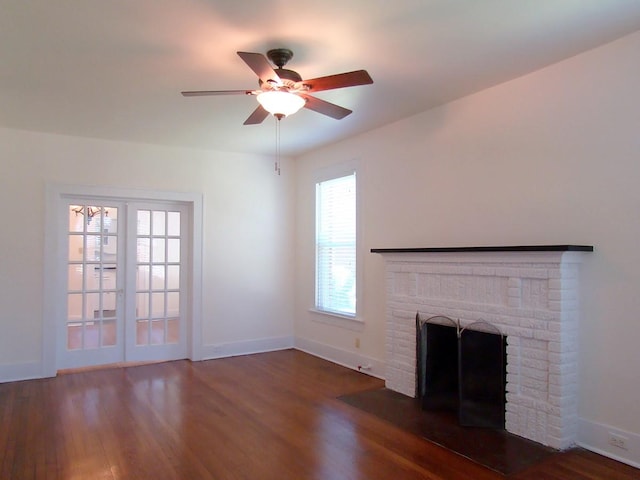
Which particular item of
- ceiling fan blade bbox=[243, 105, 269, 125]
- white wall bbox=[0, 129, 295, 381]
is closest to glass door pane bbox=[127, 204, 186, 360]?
white wall bbox=[0, 129, 295, 381]

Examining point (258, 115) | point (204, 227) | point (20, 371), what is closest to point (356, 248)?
point (204, 227)

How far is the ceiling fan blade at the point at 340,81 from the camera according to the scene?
268 cm

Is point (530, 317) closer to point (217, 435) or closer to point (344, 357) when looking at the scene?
point (217, 435)

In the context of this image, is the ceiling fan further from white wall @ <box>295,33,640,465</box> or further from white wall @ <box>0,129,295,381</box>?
white wall @ <box>0,129,295,381</box>

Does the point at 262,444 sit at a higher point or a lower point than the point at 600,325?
→ lower

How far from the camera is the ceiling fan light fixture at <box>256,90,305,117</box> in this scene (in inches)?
116

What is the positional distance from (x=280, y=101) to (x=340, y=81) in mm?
431

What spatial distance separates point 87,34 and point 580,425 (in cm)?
414

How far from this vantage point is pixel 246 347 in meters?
6.05

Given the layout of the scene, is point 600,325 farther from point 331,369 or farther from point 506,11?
point 331,369

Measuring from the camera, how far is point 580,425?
316 cm

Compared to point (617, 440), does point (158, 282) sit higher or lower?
higher

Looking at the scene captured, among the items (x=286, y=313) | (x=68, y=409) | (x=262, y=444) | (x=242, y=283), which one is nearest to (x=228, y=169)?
(x=242, y=283)

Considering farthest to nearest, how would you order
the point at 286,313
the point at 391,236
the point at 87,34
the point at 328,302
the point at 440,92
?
1. the point at 286,313
2. the point at 328,302
3. the point at 391,236
4. the point at 440,92
5. the point at 87,34
